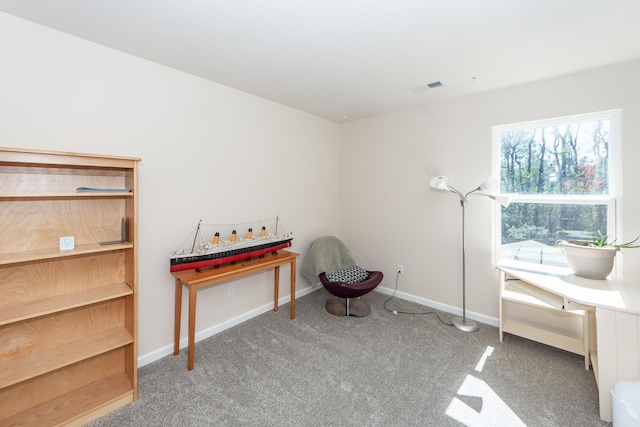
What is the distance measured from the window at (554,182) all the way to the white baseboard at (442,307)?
0.65m

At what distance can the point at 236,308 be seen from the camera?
2.85 m

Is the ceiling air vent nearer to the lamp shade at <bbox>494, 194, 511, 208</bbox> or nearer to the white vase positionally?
Answer: the lamp shade at <bbox>494, 194, 511, 208</bbox>

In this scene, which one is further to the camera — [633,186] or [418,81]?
[418,81]

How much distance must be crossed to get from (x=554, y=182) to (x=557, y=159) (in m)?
0.22

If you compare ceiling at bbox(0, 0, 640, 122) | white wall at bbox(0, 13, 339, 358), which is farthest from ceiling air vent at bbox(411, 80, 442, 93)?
white wall at bbox(0, 13, 339, 358)

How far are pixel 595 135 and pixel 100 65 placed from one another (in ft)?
13.2

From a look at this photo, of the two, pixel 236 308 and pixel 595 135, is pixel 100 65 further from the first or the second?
pixel 595 135

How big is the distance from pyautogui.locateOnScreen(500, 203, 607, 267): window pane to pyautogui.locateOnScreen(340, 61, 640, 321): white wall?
185mm

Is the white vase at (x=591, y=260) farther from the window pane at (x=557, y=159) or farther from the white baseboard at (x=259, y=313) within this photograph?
the white baseboard at (x=259, y=313)

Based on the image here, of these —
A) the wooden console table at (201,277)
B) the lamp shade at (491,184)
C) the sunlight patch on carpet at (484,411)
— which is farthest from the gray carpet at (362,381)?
the lamp shade at (491,184)

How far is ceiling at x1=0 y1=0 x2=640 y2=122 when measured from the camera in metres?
1.54

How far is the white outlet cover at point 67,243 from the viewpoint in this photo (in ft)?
5.64

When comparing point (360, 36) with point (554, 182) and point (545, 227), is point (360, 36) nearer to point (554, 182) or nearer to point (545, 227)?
point (554, 182)

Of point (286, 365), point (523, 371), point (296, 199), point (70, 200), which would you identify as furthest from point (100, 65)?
point (523, 371)
